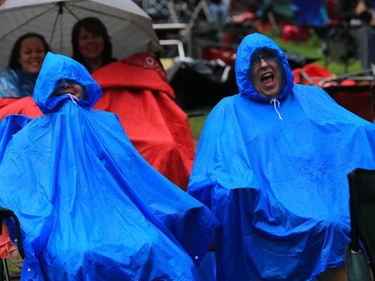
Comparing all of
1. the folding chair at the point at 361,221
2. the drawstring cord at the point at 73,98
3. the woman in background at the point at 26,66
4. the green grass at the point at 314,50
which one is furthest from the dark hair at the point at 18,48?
the green grass at the point at 314,50

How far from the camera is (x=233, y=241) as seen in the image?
5.29 metres

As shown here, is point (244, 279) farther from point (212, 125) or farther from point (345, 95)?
point (345, 95)

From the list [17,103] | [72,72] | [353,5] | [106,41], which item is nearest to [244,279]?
[72,72]

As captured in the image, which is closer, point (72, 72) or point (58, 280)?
point (58, 280)

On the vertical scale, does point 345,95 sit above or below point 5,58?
below

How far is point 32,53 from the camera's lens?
7.35m

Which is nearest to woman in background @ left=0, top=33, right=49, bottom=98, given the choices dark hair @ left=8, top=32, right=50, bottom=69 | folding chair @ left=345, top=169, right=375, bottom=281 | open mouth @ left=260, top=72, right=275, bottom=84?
dark hair @ left=8, top=32, right=50, bottom=69

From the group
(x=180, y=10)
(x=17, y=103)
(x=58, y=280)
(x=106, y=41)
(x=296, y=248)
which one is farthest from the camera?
(x=180, y=10)

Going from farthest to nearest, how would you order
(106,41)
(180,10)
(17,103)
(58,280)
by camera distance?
1. (180,10)
2. (106,41)
3. (17,103)
4. (58,280)

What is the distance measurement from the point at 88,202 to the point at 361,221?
159 cm

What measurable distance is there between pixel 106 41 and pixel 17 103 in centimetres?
106

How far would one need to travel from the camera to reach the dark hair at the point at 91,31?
7.53 meters

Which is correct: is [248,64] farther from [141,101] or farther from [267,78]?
[141,101]

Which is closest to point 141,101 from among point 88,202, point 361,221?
point 88,202
